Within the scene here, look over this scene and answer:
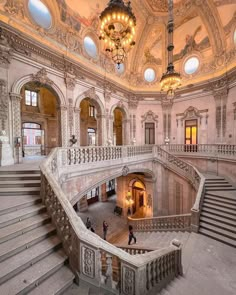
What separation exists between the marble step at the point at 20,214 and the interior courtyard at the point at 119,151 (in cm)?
4

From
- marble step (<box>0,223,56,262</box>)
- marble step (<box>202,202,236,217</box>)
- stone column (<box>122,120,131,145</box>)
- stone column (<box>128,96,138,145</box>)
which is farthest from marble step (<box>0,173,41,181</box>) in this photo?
stone column (<box>128,96,138,145</box>)

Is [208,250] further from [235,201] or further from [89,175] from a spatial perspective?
[89,175]

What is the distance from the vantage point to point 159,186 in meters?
12.4

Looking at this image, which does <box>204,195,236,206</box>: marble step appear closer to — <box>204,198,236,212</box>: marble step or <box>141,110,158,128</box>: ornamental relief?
<box>204,198,236,212</box>: marble step

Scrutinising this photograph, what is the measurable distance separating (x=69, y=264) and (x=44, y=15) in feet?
40.2

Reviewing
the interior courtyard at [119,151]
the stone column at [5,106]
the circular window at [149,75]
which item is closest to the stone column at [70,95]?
the interior courtyard at [119,151]

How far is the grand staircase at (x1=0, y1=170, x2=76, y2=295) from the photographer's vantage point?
7.78 feet

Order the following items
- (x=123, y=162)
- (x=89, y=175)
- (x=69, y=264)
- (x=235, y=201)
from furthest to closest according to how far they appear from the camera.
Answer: (x=123, y=162) → (x=235, y=201) → (x=89, y=175) → (x=69, y=264)

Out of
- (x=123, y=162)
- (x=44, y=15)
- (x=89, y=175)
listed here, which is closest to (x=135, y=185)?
(x=123, y=162)

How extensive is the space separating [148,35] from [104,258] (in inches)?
681

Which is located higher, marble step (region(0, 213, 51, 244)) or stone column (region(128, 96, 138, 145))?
stone column (region(128, 96, 138, 145))

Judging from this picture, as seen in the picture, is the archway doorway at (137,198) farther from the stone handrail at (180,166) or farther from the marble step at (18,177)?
the marble step at (18,177)

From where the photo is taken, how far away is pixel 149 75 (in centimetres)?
1603

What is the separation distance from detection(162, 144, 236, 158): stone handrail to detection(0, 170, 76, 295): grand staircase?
34.2 feet
